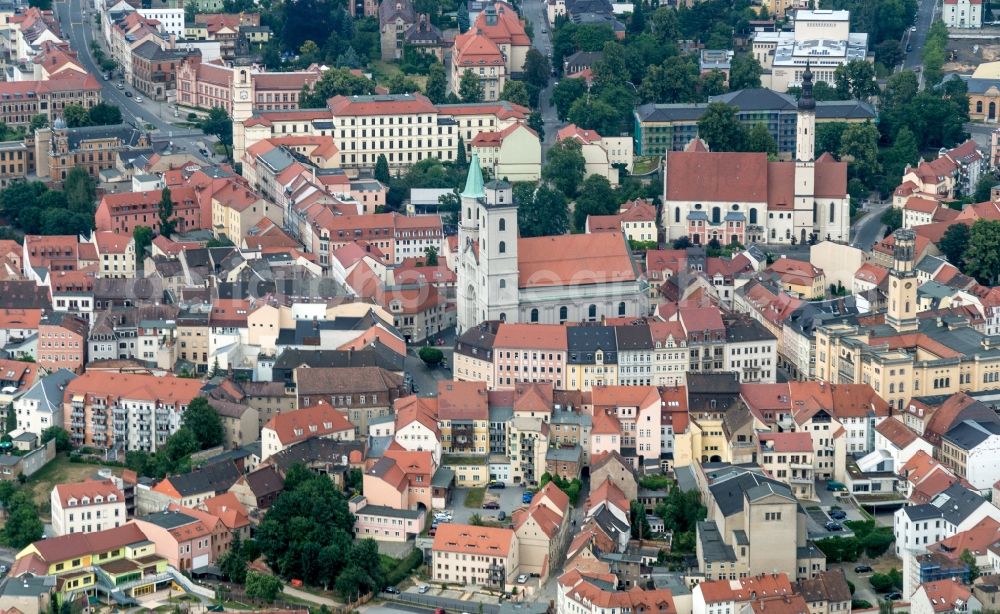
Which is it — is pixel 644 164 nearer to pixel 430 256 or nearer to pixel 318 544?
pixel 430 256

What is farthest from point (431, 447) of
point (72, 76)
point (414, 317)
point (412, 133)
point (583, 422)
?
point (72, 76)

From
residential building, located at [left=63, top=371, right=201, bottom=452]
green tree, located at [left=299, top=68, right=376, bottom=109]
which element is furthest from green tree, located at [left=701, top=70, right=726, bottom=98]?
residential building, located at [left=63, top=371, right=201, bottom=452]

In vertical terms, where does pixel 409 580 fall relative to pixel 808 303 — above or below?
below

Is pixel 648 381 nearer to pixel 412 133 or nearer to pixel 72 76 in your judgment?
pixel 412 133

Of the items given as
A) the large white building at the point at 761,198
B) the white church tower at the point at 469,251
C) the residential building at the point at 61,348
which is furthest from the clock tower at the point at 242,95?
the residential building at the point at 61,348

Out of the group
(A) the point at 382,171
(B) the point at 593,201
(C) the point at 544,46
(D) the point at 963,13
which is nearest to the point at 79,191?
(A) the point at 382,171

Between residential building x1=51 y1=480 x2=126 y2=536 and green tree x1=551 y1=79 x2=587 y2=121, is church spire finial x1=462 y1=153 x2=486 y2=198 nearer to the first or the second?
residential building x1=51 y1=480 x2=126 y2=536
